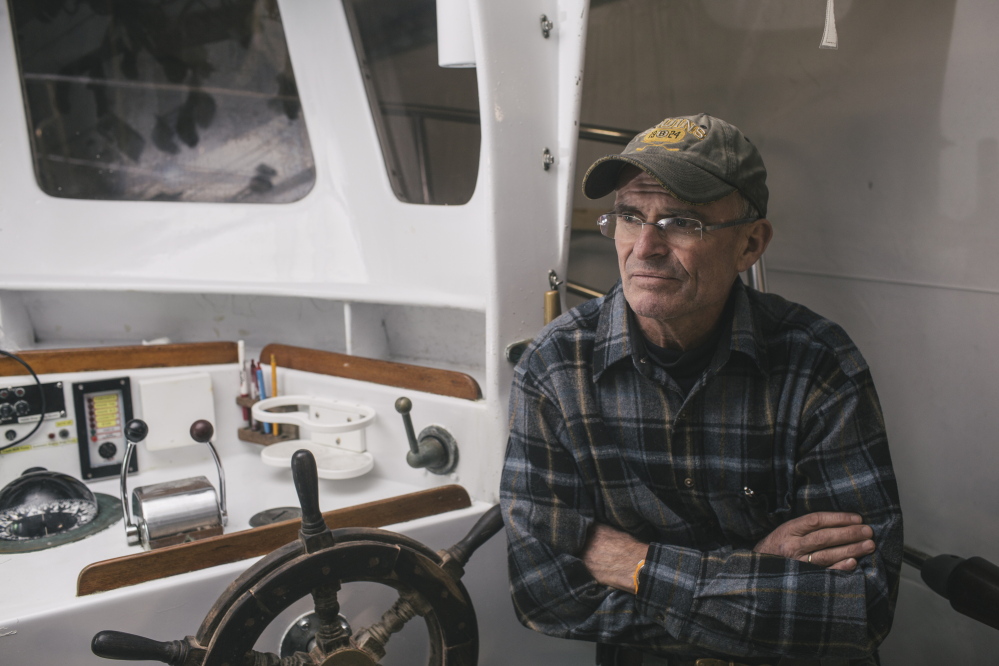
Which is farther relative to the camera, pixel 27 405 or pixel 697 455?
pixel 27 405

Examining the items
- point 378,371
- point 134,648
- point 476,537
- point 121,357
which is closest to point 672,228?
point 476,537

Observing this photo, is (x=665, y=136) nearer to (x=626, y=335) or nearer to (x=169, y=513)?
(x=626, y=335)

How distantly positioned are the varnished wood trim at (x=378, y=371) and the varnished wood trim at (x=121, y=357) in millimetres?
140

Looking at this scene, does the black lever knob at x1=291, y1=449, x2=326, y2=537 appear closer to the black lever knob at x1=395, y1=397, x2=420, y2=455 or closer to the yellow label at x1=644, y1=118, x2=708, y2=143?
the black lever knob at x1=395, y1=397, x2=420, y2=455

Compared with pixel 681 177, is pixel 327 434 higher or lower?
lower

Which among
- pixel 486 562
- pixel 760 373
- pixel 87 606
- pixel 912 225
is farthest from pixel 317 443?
pixel 912 225

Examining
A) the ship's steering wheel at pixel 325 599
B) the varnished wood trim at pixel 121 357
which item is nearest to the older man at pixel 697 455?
the ship's steering wheel at pixel 325 599

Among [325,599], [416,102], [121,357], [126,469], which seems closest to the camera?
[325,599]

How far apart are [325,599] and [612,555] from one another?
49 centimetres

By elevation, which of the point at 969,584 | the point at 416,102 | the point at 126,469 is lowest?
the point at 969,584

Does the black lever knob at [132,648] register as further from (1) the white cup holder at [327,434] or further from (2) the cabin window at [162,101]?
(2) the cabin window at [162,101]

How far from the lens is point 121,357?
1.98 m

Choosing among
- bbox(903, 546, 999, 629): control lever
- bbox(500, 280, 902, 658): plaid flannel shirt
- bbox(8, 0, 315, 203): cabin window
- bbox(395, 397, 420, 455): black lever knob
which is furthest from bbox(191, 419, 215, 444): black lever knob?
bbox(903, 546, 999, 629): control lever

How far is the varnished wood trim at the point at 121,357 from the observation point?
1902 millimetres
